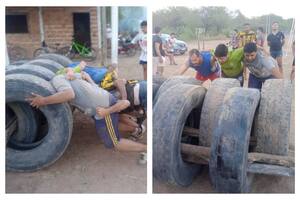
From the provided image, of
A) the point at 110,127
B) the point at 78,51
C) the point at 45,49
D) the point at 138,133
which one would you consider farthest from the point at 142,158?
the point at 45,49

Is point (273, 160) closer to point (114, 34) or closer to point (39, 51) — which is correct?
point (114, 34)

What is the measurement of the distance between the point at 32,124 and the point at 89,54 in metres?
0.90

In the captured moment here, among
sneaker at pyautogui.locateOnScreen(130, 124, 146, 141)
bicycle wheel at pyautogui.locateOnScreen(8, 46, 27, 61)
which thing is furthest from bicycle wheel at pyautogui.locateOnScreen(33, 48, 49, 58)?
sneaker at pyautogui.locateOnScreen(130, 124, 146, 141)

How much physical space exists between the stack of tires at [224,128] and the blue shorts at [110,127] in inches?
16.2

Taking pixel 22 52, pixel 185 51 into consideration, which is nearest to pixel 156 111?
pixel 185 51

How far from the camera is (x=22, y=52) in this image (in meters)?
3.24

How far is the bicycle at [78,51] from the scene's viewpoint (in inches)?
120

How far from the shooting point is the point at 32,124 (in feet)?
7.95

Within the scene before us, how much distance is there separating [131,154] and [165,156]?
1.78 feet

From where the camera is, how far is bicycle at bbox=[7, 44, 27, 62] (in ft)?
9.02

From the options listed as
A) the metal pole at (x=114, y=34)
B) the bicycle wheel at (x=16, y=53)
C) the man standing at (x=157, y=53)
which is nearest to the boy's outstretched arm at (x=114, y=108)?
the man standing at (x=157, y=53)

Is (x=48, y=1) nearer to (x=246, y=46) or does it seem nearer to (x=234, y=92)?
(x=234, y=92)

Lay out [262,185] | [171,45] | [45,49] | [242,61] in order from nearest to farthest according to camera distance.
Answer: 1. [262,185]
2. [171,45]
3. [242,61]
4. [45,49]

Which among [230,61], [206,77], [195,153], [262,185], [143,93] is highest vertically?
[230,61]
